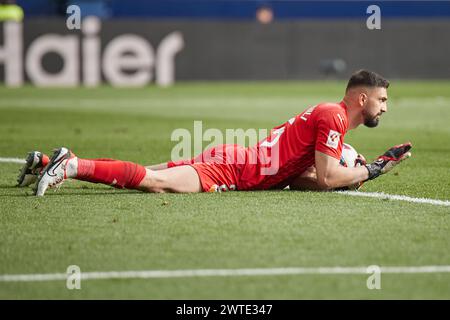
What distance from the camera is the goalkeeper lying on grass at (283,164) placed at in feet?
25.8

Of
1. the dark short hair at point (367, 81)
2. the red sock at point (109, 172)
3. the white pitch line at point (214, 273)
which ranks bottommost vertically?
the white pitch line at point (214, 273)

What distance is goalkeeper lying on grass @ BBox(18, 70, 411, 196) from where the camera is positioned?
7.86 metres

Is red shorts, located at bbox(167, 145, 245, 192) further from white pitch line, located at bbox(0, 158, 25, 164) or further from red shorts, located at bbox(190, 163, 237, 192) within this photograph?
white pitch line, located at bbox(0, 158, 25, 164)

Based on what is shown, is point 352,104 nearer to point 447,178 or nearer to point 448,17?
point 447,178

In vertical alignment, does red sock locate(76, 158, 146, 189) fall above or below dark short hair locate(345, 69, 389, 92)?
below

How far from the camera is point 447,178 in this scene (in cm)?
958

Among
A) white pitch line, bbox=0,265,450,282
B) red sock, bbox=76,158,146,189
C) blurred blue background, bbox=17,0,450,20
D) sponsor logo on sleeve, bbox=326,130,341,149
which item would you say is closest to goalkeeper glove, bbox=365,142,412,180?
sponsor logo on sleeve, bbox=326,130,341,149

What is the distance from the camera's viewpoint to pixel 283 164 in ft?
26.6

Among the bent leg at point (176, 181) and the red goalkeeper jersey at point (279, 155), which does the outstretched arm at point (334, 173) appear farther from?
the bent leg at point (176, 181)

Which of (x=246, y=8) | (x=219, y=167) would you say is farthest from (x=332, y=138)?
(x=246, y=8)

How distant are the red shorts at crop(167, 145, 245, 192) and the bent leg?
5 cm

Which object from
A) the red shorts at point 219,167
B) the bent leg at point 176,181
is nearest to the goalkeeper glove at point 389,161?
the red shorts at point 219,167
